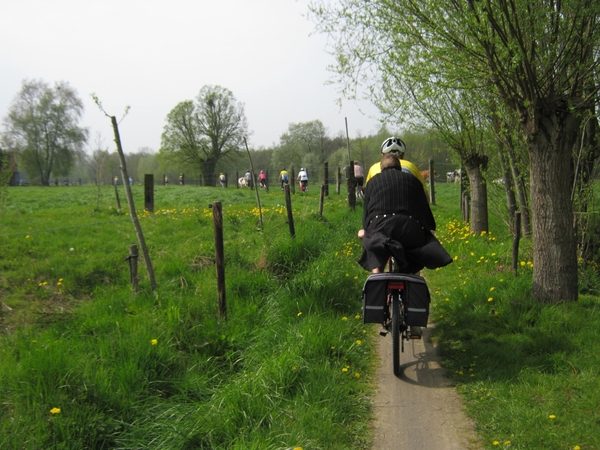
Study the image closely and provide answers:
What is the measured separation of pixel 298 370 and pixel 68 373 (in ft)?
6.06

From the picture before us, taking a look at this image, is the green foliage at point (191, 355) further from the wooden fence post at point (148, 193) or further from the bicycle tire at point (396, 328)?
the wooden fence post at point (148, 193)

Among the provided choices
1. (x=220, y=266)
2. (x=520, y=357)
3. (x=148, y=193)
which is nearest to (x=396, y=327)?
(x=520, y=357)

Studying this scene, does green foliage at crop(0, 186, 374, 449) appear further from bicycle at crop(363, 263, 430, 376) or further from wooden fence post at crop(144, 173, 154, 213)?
wooden fence post at crop(144, 173, 154, 213)

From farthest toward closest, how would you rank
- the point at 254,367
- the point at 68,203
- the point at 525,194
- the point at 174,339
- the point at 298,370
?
the point at 68,203
the point at 525,194
the point at 174,339
the point at 254,367
the point at 298,370

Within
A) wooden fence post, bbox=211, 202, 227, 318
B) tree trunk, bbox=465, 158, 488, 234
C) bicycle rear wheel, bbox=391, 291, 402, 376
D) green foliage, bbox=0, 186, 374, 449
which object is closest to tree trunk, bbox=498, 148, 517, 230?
tree trunk, bbox=465, 158, 488, 234

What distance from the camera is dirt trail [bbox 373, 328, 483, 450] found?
A: 349cm

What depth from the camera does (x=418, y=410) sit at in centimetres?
397

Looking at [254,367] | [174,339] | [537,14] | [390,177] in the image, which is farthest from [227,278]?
[537,14]

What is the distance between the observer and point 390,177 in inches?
187

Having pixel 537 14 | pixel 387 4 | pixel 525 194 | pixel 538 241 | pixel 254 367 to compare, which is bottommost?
pixel 254 367

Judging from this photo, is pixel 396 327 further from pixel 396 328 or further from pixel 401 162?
pixel 401 162

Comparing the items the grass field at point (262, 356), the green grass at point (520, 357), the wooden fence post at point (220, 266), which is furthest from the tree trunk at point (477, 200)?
the wooden fence post at point (220, 266)

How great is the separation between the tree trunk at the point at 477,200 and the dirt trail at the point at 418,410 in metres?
6.67

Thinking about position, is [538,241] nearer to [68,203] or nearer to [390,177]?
[390,177]
